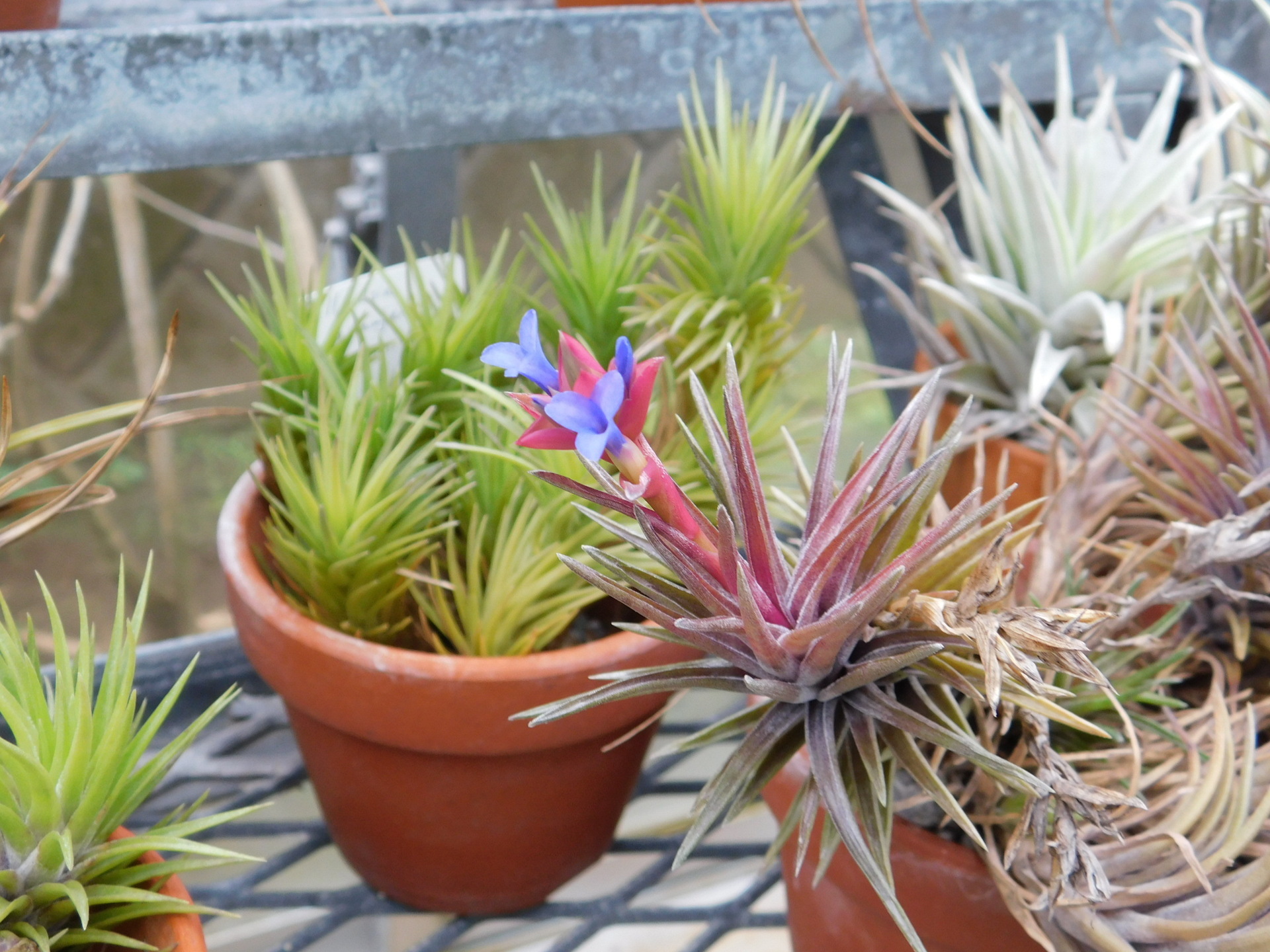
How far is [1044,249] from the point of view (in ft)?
2.24

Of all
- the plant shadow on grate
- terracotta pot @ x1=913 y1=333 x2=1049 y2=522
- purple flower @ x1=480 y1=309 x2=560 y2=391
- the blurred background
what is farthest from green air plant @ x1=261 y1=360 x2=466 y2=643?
the blurred background

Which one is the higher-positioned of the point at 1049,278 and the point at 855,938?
the point at 1049,278

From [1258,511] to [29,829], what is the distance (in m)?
0.47

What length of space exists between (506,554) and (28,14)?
0.34 metres

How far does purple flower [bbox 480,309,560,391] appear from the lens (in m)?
0.28

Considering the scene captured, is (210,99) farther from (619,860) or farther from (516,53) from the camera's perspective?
(619,860)

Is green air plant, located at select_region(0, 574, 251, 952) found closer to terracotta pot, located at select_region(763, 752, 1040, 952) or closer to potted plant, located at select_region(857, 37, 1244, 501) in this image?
terracotta pot, located at select_region(763, 752, 1040, 952)

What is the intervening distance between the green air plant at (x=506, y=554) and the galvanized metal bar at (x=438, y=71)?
0.53ft

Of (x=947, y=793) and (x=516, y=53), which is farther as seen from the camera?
(x=516, y=53)

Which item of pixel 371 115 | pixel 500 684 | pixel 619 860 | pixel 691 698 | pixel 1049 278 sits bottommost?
pixel 619 860

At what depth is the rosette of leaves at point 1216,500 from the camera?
43cm

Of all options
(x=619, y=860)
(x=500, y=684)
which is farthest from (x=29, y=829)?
(x=619, y=860)

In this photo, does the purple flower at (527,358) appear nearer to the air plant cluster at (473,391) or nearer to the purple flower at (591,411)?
the purple flower at (591,411)

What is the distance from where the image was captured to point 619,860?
3.45 feet
